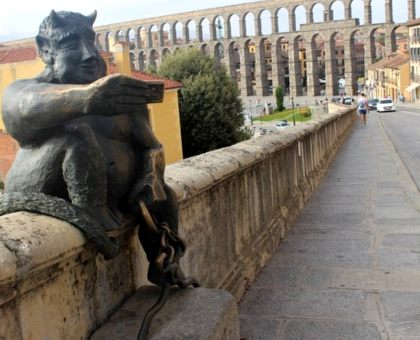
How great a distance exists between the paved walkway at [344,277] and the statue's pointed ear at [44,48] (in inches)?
75.4

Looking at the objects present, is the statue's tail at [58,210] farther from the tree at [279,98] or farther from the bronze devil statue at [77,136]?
the tree at [279,98]

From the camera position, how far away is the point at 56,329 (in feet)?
6.07

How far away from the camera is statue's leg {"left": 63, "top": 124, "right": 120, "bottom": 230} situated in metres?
1.96

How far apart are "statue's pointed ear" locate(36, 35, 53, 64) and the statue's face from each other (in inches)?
0.8

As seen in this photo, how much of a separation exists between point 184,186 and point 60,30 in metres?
1.25

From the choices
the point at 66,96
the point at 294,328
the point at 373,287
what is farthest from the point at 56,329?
the point at 373,287

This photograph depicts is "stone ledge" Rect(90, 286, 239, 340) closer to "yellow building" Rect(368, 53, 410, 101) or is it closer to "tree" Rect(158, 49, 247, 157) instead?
"tree" Rect(158, 49, 247, 157)

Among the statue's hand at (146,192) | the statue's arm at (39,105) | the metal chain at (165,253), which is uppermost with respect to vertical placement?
the statue's arm at (39,105)

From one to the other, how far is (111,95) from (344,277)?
285cm

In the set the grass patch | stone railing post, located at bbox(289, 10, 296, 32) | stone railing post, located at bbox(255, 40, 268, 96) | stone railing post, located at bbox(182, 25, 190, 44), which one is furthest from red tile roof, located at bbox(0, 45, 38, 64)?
stone railing post, located at bbox(182, 25, 190, 44)

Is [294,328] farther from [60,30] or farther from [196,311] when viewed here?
[60,30]

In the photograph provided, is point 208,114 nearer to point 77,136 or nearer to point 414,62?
point 77,136

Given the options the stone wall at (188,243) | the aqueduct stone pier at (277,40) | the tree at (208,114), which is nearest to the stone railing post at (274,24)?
the aqueduct stone pier at (277,40)

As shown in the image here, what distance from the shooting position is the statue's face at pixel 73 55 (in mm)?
2018
